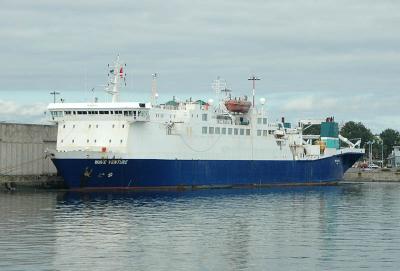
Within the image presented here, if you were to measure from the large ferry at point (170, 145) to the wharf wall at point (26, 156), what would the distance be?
208 centimetres

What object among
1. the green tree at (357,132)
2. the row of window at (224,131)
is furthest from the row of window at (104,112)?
the green tree at (357,132)

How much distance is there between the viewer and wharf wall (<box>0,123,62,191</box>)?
65000 millimetres

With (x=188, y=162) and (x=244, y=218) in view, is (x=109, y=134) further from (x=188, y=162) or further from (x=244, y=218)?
(x=244, y=218)

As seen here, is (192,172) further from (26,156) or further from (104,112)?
(26,156)

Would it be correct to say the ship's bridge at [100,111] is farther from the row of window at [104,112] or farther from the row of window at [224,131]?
the row of window at [224,131]

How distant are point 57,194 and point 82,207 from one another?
12.4 m

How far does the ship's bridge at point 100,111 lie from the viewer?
67.2 m

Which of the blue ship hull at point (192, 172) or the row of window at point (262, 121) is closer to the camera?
the blue ship hull at point (192, 172)

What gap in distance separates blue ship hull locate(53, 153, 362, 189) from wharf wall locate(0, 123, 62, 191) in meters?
3.66

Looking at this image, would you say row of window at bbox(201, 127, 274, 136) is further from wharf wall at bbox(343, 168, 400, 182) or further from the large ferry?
wharf wall at bbox(343, 168, 400, 182)

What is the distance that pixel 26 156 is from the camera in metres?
67.4

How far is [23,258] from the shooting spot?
95.3ft

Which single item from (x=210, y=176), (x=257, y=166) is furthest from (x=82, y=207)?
(x=257, y=166)

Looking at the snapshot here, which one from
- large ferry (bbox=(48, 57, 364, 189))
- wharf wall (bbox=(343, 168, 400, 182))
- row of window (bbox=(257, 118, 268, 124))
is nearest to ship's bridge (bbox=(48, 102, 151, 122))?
large ferry (bbox=(48, 57, 364, 189))
